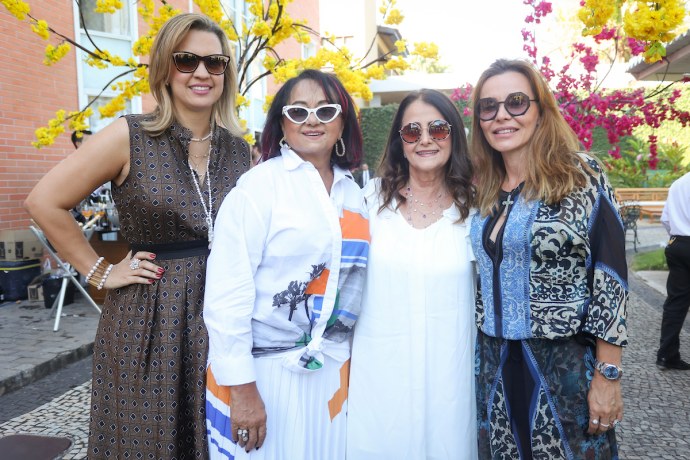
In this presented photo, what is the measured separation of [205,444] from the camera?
6.82 ft

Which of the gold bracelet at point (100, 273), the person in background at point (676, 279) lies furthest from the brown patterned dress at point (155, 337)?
the person in background at point (676, 279)

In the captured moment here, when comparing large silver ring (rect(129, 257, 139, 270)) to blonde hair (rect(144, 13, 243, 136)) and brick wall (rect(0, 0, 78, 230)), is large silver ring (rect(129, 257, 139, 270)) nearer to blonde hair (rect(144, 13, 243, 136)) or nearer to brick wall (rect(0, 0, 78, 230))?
blonde hair (rect(144, 13, 243, 136))

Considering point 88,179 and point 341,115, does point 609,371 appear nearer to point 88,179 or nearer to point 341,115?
point 341,115

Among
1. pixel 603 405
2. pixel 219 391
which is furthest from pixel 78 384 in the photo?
pixel 603 405

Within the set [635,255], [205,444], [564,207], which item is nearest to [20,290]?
[205,444]

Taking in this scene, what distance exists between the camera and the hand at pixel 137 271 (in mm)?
2117

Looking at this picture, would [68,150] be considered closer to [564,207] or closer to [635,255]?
[564,207]

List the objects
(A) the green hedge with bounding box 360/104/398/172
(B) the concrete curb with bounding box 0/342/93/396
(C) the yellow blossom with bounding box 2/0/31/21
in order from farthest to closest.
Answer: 1. (A) the green hedge with bounding box 360/104/398/172
2. (B) the concrete curb with bounding box 0/342/93/396
3. (C) the yellow blossom with bounding box 2/0/31/21

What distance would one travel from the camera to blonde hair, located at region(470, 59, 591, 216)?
2.13 metres

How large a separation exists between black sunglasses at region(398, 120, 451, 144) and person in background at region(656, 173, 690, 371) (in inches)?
159

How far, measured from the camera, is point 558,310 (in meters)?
2.07

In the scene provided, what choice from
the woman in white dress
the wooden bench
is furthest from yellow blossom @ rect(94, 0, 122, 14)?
the wooden bench

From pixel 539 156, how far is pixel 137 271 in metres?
1.69

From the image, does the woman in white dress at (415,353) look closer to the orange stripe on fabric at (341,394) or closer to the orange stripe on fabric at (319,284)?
the orange stripe on fabric at (341,394)
